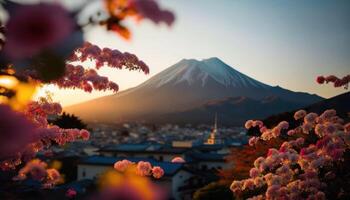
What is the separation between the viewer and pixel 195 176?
2695cm

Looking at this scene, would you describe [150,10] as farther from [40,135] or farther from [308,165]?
[308,165]

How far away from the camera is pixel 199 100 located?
146 metres

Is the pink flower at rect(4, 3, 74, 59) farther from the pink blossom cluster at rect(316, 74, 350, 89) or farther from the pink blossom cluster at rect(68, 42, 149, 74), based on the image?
the pink blossom cluster at rect(316, 74, 350, 89)

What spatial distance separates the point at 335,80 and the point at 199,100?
13640cm

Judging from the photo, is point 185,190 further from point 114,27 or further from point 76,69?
point 114,27

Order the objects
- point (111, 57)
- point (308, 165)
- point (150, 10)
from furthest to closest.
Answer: point (308, 165) < point (111, 57) < point (150, 10)

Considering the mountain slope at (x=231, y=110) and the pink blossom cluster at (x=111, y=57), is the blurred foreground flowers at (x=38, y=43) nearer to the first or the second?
the pink blossom cluster at (x=111, y=57)

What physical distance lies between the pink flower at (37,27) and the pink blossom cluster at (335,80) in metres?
8.97

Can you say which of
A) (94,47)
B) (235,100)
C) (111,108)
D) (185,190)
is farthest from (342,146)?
(111,108)

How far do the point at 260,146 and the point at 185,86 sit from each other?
12746 centimetres

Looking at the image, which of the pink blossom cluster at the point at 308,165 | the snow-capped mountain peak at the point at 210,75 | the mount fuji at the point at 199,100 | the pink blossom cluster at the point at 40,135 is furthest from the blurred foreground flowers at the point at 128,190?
the snow-capped mountain peak at the point at 210,75

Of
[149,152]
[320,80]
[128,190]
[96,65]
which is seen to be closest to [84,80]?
[96,65]

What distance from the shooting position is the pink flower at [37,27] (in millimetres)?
1235

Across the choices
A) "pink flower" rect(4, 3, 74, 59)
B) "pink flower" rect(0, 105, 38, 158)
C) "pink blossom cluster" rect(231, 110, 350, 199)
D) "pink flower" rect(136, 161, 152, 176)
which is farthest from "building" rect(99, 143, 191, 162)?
"pink flower" rect(4, 3, 74, 59)
